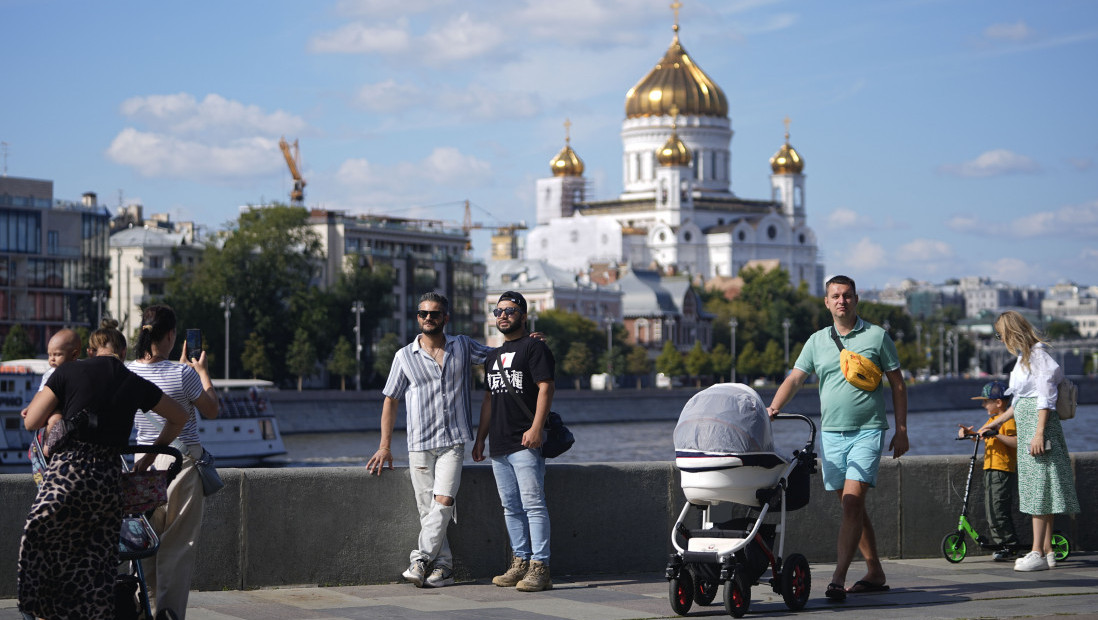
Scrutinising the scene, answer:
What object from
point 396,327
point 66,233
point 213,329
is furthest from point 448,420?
point 396,327

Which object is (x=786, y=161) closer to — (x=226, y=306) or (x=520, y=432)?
(x=226, y=306)

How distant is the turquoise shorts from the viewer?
9.66m

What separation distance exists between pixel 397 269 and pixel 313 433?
1493 inches

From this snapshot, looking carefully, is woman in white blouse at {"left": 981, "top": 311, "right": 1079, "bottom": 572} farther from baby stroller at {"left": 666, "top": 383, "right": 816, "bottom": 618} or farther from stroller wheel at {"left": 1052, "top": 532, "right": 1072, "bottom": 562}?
baby stroller at {"left": 666, "top": 383, "right": 816, "bottom": 618}

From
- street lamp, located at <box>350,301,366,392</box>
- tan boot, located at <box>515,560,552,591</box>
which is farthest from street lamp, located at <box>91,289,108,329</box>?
tan boot, located at <box>515,560,552,591</box>

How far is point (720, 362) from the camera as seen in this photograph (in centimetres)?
11188

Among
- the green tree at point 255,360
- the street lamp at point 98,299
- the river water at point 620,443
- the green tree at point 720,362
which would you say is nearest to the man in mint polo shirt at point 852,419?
the river water at point 620,443

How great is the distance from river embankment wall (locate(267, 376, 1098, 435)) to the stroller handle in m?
54.3

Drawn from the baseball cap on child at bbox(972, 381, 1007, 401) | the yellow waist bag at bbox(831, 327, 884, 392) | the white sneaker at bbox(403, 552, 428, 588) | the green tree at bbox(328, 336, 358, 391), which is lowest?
the white sneaker at bbox(403, 552, 428, 588)

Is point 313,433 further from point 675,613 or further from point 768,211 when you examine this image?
point 768,211

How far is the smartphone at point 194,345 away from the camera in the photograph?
28.2 ft

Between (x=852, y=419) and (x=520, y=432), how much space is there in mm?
1889

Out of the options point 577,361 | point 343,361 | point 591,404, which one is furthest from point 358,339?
point 577,361

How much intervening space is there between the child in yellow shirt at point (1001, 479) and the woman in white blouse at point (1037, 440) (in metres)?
0.33
